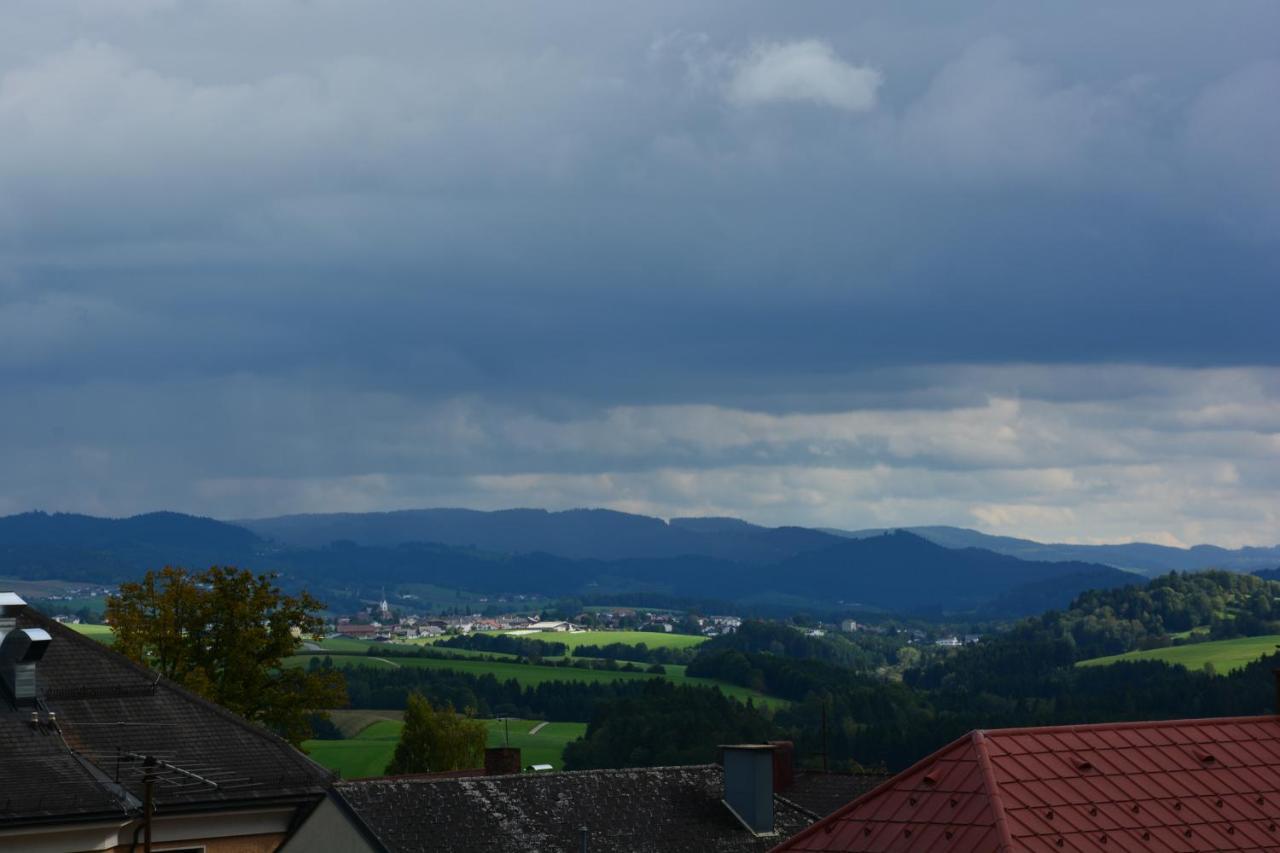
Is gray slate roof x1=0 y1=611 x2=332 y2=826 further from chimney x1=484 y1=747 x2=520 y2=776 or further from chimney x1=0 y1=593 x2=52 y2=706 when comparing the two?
chimney x1=484 y1=747 x2=520 y2=776

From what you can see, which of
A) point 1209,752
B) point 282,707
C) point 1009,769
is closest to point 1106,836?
point 1009,769

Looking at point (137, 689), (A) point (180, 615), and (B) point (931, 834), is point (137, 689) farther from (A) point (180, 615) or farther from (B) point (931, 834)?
(A) point (180, 615)

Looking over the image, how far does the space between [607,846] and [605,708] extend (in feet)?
458

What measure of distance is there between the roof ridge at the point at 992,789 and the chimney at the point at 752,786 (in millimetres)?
18490

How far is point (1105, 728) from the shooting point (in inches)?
1403

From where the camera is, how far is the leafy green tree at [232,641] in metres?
72.1

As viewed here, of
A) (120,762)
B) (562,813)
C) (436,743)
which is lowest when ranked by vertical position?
(436,743)

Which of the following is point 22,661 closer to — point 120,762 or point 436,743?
point 120,762

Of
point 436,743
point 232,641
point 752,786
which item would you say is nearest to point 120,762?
point 752,786

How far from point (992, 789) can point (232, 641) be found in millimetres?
46195

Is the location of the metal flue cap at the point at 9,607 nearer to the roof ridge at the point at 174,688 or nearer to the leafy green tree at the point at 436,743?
the roof ridge at the point at 174,688

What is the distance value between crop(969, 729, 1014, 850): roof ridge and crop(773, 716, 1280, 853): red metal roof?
24 millimetres

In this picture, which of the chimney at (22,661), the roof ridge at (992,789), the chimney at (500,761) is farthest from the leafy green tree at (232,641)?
the roof ridge at (992,789)

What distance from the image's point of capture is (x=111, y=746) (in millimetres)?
41375
